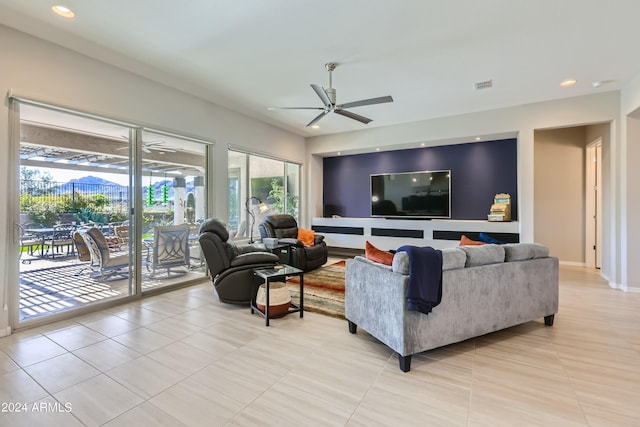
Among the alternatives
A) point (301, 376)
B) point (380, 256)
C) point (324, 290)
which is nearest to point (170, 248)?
point (324, 290)

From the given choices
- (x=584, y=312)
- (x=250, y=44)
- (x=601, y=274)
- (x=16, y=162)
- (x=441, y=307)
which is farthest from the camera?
(x=601, y=274)

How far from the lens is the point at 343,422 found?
1.71m

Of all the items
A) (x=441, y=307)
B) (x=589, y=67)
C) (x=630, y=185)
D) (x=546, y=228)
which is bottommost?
(x=441, y=307)

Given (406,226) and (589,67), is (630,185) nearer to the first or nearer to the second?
(589,67)

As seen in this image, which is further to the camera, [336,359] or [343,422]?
[336,359]

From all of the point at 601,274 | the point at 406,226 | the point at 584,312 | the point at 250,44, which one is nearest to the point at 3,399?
the point at 250,44

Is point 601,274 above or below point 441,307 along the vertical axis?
below

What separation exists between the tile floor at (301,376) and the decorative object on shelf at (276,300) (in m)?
0.17

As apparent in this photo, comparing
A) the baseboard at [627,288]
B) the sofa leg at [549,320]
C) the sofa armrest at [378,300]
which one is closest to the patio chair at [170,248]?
the sofa armrest at [378,300]

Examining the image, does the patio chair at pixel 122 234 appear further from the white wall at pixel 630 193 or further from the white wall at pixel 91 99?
the white wall at pixel 630 193

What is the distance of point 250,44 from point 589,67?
4.32 meters

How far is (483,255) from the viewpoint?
8.80 ft

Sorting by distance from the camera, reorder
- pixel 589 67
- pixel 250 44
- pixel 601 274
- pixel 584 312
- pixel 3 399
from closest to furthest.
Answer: pixel 3 399 → pixel 250 44 → pixel 584 312 → pixel 589 67 → pixel 601 274

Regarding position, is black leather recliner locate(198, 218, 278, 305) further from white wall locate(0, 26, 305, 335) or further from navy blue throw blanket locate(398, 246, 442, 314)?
navy blue throw blanket locate(398, 246, 442, 314)
